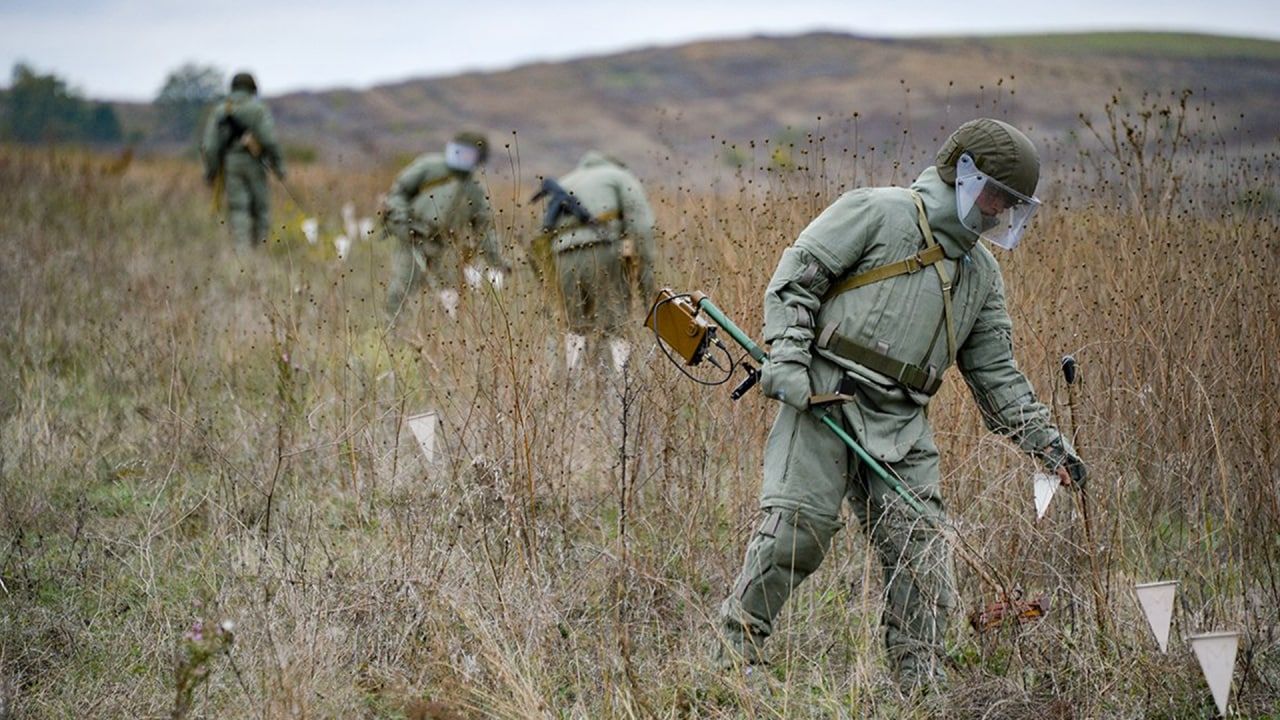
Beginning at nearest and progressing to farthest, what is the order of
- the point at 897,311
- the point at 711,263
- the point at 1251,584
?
the point at 897,311 → the point at 1251,584 → the point at 711,263

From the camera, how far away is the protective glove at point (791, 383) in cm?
365

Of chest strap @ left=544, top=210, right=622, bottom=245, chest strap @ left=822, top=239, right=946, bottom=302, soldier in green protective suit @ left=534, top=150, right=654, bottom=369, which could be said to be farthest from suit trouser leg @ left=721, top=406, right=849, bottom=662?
chest strap @ left=544, top=210, right=622, bottom=245

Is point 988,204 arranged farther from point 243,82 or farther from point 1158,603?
point 243,82

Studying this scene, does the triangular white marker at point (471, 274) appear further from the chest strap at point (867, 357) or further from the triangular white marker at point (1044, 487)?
the triangular white marker at point (1044, 487)

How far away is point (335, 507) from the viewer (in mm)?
5301

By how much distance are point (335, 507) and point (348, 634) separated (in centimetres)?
129

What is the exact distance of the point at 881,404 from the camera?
3.80 meters

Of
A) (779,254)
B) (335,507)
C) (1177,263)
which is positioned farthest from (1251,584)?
(335,507)

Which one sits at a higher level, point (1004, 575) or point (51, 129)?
point (51, 129)

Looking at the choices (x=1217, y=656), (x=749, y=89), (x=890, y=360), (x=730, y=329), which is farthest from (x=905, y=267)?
(x=749, y=89)

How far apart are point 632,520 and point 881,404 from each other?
1.34 m

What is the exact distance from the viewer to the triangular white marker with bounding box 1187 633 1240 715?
3361 mm

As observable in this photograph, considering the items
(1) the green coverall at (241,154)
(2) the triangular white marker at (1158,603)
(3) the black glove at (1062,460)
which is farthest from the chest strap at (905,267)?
(1) the green coverall at (241,154)

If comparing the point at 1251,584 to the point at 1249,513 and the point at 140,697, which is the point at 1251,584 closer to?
the point at 1249,513
